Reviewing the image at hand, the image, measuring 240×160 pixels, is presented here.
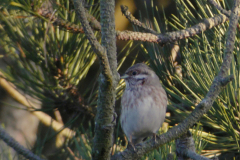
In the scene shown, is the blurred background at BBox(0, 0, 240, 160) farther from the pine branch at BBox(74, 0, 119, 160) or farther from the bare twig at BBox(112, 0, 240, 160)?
the pine branch at BBox(74, 0, 119, 160)

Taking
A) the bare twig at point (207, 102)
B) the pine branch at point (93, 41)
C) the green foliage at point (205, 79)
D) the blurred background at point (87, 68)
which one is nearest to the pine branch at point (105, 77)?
the pine branch at point (93, 41)

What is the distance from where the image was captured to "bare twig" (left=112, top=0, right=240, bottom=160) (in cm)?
143

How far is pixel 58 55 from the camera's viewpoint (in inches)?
91.5

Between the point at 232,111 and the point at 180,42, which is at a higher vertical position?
the point at 180,42

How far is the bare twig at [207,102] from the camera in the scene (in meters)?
1.43

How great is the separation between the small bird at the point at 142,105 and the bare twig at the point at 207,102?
96 cm

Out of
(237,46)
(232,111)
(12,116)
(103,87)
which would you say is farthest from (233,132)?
(12,116)

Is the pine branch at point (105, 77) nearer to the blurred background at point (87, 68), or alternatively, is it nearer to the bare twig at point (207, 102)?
the bare twig at point (207, 102)

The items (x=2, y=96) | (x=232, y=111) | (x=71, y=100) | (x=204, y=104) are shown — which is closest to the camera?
(x=204, y=104)

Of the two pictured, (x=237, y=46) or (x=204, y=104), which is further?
(x=237, y=46)

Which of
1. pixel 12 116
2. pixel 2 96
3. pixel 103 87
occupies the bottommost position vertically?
pixel 12 116

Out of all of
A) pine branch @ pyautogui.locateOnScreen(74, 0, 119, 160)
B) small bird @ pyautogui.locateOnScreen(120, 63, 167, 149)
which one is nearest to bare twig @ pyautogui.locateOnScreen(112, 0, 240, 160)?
pine branch @ pyautogui.locateOnScreen(74, 0, 119, 160)

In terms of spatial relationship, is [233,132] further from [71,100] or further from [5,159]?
[5,159]

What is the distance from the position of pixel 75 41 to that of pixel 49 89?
1.31 ft
